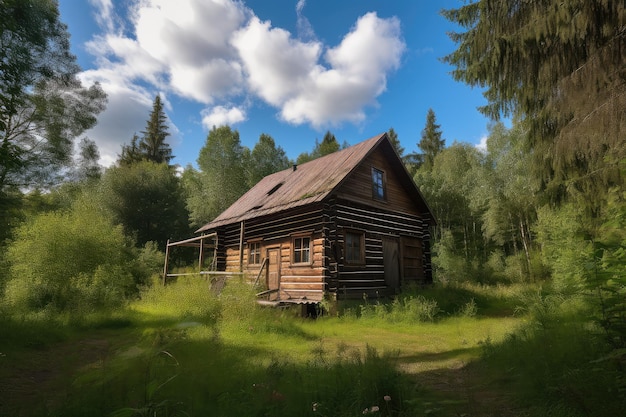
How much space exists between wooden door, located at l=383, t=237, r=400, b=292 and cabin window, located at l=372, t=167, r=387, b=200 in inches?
77.6

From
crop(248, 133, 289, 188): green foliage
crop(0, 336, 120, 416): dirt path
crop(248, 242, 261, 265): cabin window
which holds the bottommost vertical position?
crop(0, 336, 120, 416): dirt path

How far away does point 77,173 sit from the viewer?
688 inches

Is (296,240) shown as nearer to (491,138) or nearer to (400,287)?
(400,287)

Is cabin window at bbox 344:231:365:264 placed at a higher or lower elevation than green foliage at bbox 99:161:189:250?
lower

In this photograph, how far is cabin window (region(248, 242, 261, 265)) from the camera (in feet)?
53.7

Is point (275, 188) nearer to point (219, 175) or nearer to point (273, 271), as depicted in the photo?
point (273, 271)

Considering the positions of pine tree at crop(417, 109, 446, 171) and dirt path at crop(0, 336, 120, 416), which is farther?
pine tree at crop(417, 109, 446, 171)

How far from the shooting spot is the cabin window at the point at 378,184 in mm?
15109

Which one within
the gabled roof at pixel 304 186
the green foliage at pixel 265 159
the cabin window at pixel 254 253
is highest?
the green foliage at pixel 265 159

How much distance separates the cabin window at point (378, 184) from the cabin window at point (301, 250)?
12.1 feet

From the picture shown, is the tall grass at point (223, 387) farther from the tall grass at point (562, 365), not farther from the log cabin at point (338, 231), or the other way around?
the log cabin at point (338, 231)

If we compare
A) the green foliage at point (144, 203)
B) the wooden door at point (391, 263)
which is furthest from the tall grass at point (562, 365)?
the green foliage at point (144, 203)

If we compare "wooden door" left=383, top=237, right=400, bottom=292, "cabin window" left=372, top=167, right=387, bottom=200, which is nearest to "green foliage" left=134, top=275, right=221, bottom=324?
"wooden door" left=383, top=237, right=400, bottom=292

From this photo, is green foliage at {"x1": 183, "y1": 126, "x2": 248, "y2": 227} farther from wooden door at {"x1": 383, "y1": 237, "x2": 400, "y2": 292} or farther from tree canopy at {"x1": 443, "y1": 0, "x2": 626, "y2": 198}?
tree canopy at {"x1": 443, "y1": 0, "x2": 626, "y2": 198}
